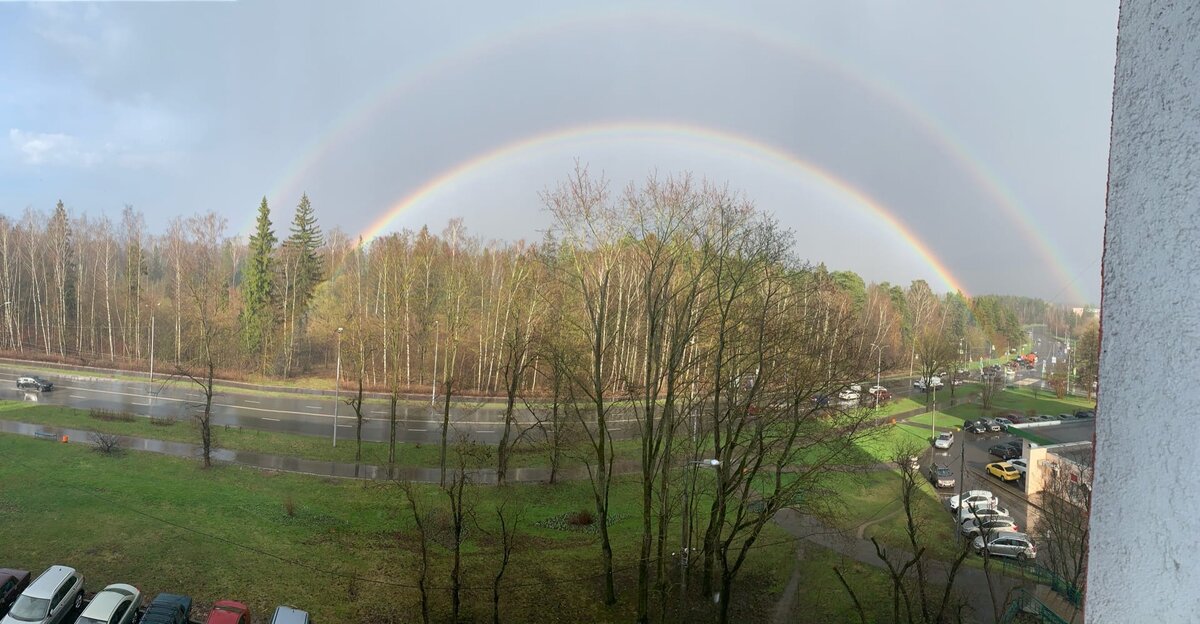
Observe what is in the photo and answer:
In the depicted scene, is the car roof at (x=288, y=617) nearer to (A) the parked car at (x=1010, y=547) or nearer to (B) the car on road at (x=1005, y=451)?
(A) the parked car at (x=1010, y=547)

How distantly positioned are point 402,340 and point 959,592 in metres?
18.1

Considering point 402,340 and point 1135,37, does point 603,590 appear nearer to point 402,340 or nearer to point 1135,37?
point 1135,37

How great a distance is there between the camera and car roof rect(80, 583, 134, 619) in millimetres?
6781

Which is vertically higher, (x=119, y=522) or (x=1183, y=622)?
(x=1183, y=622)

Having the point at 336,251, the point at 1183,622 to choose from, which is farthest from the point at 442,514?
the point at 336,251

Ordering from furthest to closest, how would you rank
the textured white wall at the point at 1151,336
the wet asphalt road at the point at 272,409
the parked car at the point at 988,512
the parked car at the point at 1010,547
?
1. the wet asphalt road at the point at 272,409
2. the parked car at the point at 988,512
3. the parked car at the point at 1010,547
4. the textured white wall at the point at 1151,336

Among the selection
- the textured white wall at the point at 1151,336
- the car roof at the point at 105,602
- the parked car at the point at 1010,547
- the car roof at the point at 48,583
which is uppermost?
the textured white wall at the point at 1151,336

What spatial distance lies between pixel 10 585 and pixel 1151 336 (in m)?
11.5

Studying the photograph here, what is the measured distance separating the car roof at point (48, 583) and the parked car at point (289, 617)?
270cm

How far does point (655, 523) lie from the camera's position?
504 inches

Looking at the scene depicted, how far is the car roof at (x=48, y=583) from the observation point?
23.1 ft

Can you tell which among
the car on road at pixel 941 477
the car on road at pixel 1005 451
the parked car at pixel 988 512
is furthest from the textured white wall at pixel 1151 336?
the car on road at pixel 1005 451

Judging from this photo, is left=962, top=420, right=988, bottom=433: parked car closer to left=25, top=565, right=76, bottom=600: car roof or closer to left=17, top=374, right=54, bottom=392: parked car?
left=25, top=565, right=76, bottom=600: car roof

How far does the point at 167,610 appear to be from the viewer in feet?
22.9
